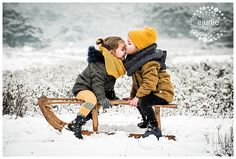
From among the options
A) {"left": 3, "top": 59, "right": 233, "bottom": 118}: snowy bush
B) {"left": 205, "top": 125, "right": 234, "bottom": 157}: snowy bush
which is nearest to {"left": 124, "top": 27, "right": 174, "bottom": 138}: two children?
{"left": 205, "top": 125, "right": 234, "bottom": 157}: snowy bush

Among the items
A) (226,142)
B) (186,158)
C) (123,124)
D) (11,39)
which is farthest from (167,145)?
(11,39)

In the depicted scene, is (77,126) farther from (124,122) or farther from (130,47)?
(130,47)

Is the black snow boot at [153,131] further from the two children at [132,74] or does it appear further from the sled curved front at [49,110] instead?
the sled curved front at [49,110]

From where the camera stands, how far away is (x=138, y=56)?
3.88 metres

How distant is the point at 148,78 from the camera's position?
12.3ft

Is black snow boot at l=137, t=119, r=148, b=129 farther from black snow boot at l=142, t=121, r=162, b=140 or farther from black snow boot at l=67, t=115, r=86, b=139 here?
black snow boot at l=67, t=115, r=86, b=139

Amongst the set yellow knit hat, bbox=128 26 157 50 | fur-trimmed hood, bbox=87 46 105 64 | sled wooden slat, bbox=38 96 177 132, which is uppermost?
yellow knit hat, bbox=128 26 157 50

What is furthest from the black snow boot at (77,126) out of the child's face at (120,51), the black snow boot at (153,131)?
the child's face at (120,51)

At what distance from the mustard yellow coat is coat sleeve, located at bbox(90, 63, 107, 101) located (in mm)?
391

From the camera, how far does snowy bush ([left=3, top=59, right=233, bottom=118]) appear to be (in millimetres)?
5449

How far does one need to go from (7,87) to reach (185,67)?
4464mm

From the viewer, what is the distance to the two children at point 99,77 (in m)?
3.86

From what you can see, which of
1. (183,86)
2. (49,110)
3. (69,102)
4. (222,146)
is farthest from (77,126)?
(183,86)

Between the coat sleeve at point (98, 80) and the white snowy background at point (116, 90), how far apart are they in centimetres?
51
